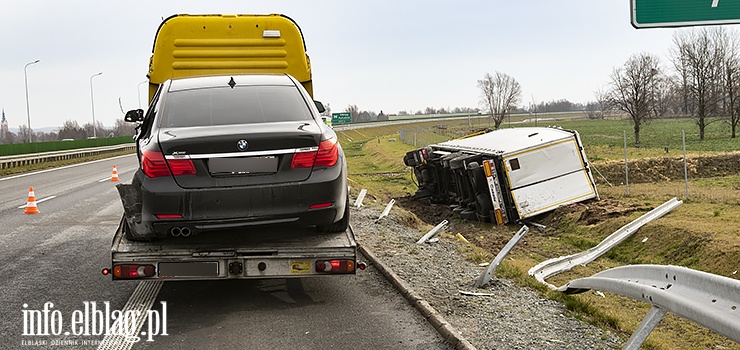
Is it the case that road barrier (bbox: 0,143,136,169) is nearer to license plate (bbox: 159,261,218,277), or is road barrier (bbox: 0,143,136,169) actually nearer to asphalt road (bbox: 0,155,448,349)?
asphalt road (bbox: 0,155,448,349)

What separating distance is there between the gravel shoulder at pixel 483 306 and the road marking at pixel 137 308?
2.58 meters

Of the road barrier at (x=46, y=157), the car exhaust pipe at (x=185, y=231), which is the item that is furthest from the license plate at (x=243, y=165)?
the road barrier at (x=46, y=157)

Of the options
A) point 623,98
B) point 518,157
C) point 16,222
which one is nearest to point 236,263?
point 16,222

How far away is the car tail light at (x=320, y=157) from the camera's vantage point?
20.3 ft

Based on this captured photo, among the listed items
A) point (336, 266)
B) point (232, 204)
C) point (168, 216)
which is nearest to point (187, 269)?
point (168, 216)

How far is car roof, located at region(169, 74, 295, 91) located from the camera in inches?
285

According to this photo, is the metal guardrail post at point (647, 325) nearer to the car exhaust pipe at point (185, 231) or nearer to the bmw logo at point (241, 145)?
the bmw logo at point (241, 145)

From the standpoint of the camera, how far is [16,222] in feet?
42.9

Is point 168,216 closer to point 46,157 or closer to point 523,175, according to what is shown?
point 523,175

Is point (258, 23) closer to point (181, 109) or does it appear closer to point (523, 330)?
point (181, 109)

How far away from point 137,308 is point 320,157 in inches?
90.2

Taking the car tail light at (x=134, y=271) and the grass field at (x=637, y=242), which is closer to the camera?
the car tail light at (x=134, y=271)

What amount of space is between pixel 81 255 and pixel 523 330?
20.5 ft

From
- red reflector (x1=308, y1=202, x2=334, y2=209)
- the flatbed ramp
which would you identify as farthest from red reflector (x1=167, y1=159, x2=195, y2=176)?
red reflector (x1=308, y1=202, x2=334, y2=209)
